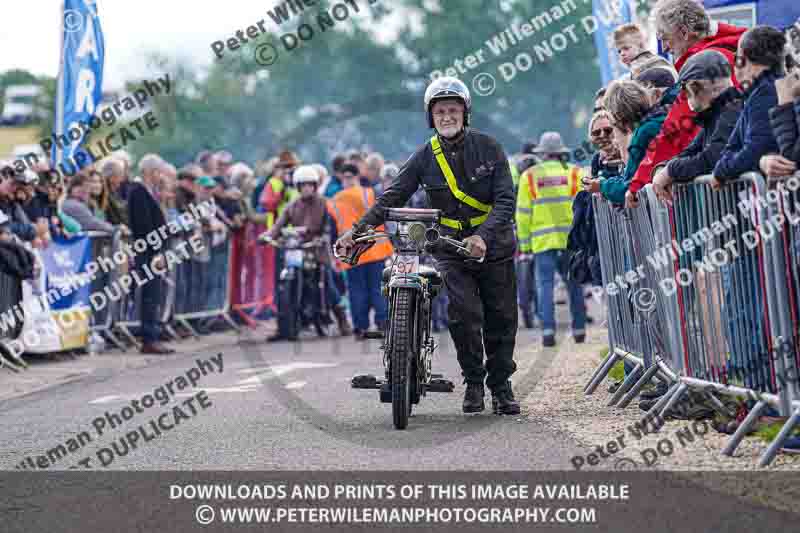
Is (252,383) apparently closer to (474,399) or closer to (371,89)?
(474,399)

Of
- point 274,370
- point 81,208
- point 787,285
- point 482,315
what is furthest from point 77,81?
point 787,285

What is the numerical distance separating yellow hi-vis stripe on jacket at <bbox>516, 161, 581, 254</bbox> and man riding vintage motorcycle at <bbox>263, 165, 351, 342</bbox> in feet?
12.8

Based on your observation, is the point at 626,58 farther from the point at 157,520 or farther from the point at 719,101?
the point at 157,520

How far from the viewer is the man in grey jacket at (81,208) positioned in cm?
1653

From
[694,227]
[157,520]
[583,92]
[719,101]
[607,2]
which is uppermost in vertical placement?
[583,92]

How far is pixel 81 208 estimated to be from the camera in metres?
16.6

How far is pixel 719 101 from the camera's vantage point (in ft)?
25.0

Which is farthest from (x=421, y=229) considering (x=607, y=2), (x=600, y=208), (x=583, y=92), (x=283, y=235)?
(x=583, y=92)

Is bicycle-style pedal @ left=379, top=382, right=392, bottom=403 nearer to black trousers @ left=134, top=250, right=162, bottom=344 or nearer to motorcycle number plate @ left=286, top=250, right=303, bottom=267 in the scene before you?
black trousers @ left=134, top=250, right=162, bottom=344

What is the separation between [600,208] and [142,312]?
8.13 m
